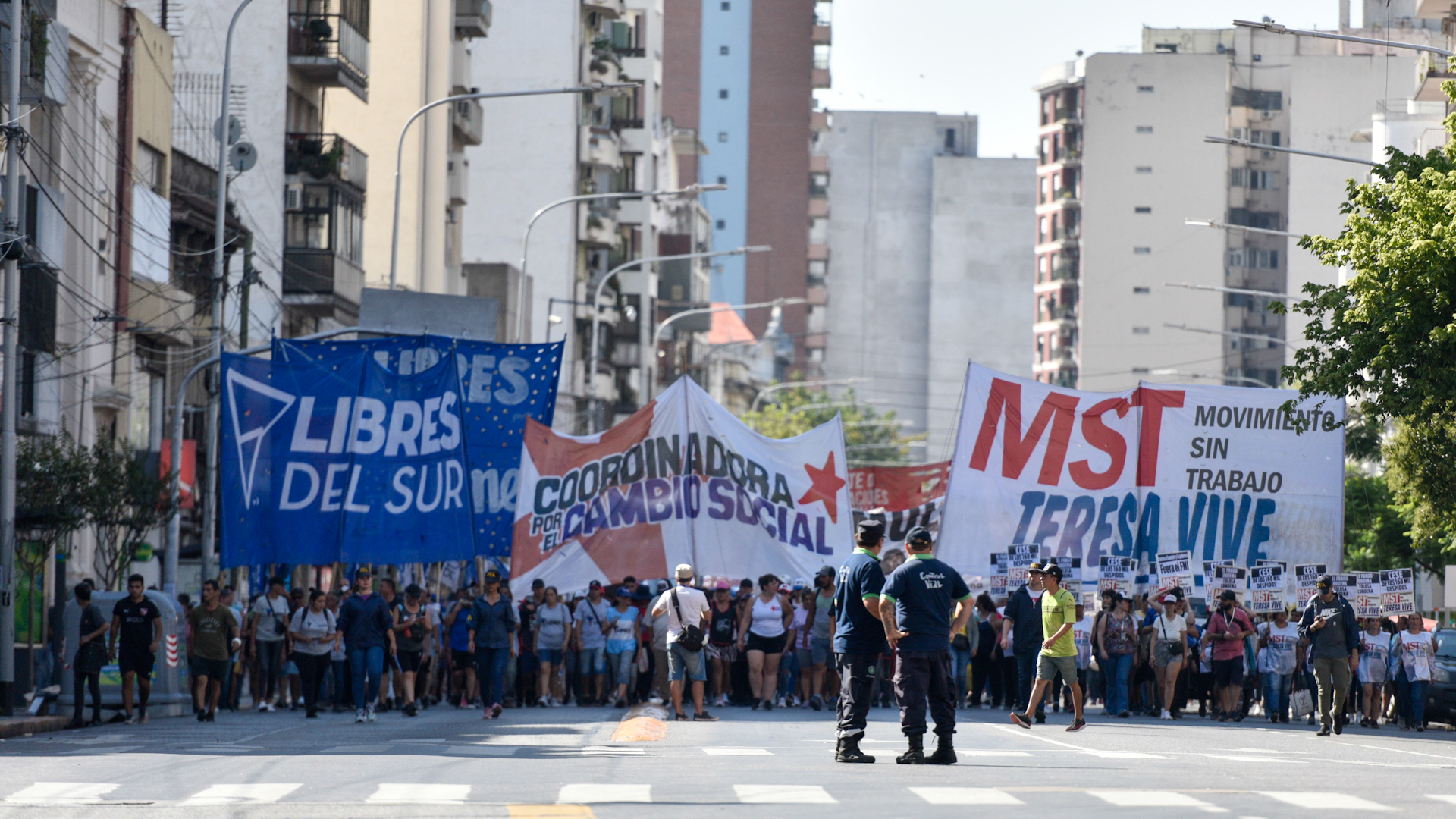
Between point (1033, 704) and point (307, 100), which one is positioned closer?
point (1033, 704)

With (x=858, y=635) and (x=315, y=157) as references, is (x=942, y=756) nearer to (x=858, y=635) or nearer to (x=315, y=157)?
(x=858, y=635)

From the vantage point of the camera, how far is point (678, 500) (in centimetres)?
2639

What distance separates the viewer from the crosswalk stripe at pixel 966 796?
11.6m

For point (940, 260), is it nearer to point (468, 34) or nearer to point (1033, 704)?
point (468, 34)

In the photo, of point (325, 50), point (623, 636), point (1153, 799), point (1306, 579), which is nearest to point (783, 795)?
point (1153, 799)

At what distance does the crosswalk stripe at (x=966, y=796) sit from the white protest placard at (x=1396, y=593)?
16081 mm

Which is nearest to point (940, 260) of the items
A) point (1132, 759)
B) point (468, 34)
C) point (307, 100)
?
point (468, 34)

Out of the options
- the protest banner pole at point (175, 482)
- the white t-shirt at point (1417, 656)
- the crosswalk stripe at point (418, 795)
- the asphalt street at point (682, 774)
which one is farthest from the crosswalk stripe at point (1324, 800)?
the protest banner pole at point (175, 482)

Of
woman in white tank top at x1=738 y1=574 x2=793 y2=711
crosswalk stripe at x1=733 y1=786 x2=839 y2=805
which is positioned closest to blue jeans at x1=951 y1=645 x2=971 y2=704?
woman in white tank top at x1=738 y1=574 x2=793 y2=711

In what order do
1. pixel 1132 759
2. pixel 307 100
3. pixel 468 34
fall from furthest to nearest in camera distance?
pixel 468 34
pixel 307 100
pixel 1132 759

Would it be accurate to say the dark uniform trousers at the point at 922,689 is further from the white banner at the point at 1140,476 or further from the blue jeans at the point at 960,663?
the blue jeans at the point at 960,663

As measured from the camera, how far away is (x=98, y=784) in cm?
1378

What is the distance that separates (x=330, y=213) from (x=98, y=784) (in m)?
37.2

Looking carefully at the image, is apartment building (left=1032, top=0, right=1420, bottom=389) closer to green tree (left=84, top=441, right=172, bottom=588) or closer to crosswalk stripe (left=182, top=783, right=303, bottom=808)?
green tree (left=84, top=441, right=172, bottom=588)
